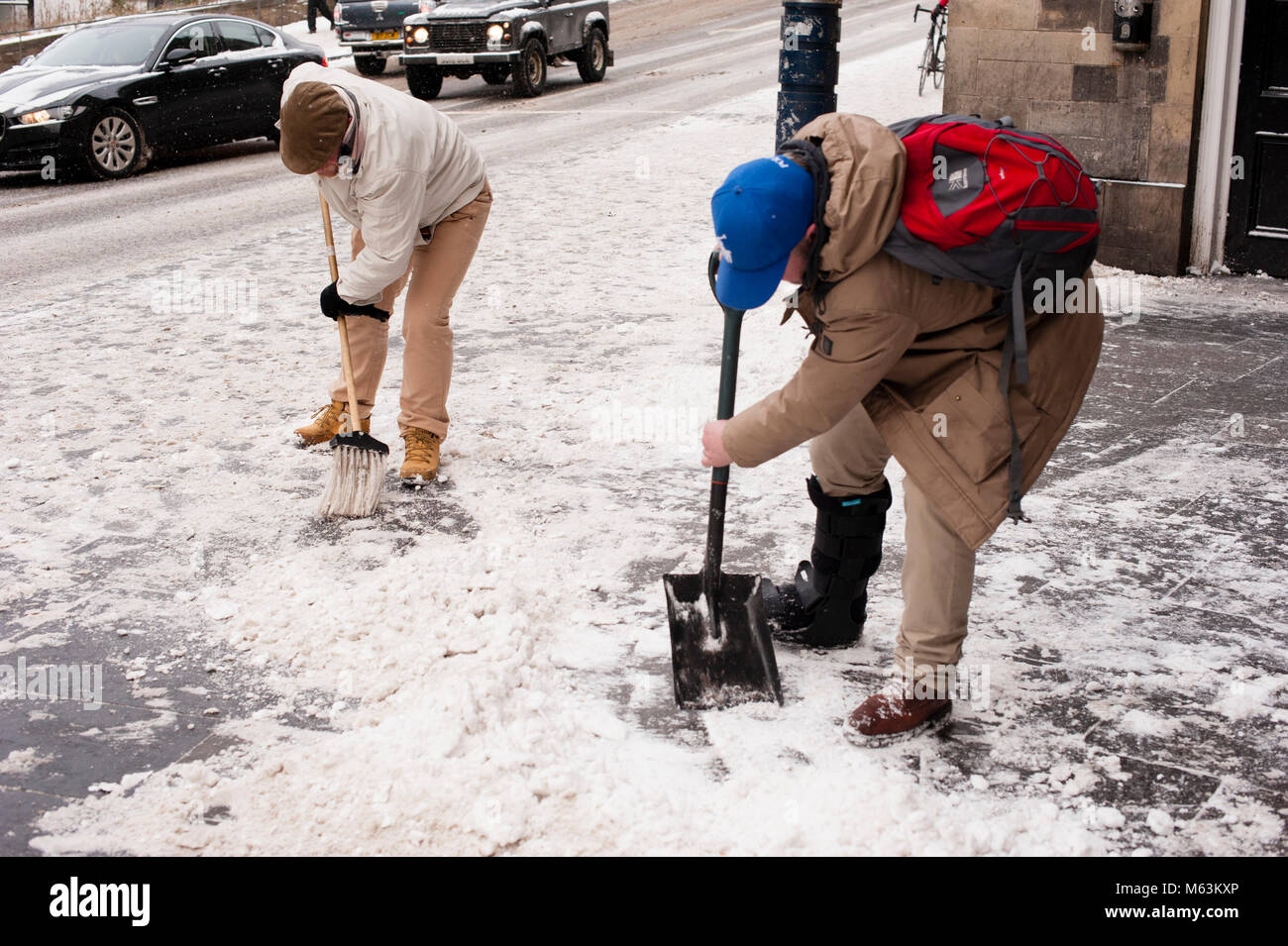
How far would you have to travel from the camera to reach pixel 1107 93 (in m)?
7.60

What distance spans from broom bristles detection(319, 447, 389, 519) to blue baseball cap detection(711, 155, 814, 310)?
216cm

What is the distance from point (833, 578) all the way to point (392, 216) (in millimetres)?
2033

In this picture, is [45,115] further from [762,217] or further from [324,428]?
[762,217]

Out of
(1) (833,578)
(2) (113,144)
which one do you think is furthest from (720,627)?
(2) (113,144)

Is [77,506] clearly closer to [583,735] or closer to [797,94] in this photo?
[583,735]

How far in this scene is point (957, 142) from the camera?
→ 8.59 feet

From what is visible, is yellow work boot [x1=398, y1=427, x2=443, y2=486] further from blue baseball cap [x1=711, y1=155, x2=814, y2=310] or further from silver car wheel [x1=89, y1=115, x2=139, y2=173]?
silver car wheel [x1=89, y1=115, x2=139, y2=173]

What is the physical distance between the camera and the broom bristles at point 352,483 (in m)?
4.39

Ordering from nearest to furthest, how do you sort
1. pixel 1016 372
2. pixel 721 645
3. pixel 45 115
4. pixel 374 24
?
pixel 1016 372
pixel 721 645
pixel 45 115
pixel 374 24

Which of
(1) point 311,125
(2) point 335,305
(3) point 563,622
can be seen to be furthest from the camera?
(2) point 335,305

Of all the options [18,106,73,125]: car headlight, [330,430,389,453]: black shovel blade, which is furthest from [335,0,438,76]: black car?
[330,430,389,453]: black shovel blade

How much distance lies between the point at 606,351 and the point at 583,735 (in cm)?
357

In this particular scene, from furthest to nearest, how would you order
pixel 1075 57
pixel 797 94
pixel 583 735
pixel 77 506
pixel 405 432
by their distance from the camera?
pixel 1075 57
pixel 797 94
pixel 405 432
pixel 77 506
pixel 583 735
